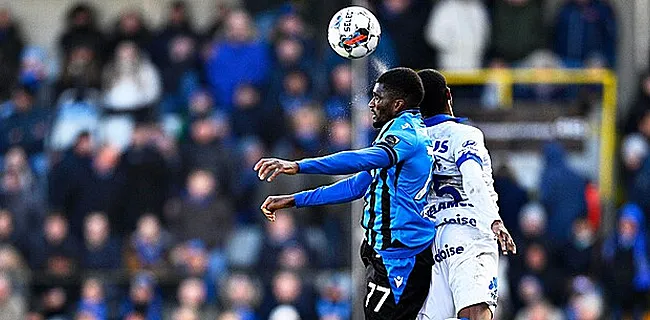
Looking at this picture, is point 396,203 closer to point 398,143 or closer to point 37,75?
point 398,143

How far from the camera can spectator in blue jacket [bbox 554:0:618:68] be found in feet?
55.8

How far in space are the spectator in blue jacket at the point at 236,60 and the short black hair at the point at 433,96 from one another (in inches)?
302

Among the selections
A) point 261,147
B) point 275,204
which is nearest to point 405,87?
point 275,204

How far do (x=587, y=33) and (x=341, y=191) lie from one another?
8.83 meters

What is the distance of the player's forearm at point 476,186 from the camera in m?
8.70

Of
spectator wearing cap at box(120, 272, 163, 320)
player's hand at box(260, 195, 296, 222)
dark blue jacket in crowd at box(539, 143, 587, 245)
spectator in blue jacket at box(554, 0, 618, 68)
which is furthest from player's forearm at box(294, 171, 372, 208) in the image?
spectator in blue jacket at box(554, 0, 618, 68)

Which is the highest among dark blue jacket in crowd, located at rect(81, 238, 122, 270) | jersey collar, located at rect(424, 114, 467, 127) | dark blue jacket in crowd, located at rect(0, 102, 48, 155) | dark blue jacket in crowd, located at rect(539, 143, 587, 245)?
jersey collar, located at rect(424, 114, 467, 127)

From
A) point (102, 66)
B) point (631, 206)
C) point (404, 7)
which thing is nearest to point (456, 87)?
point (404, 7)

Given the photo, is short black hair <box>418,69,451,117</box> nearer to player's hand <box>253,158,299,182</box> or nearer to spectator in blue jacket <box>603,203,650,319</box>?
player's hand <box>253,158,299,182</box>

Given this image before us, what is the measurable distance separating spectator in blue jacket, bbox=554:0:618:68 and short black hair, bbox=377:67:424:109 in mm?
8638

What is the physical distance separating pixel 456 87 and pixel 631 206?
7.76ft

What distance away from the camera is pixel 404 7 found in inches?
672

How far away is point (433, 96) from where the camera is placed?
9094 millimetres

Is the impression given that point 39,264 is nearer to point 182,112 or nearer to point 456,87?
point 182,112
